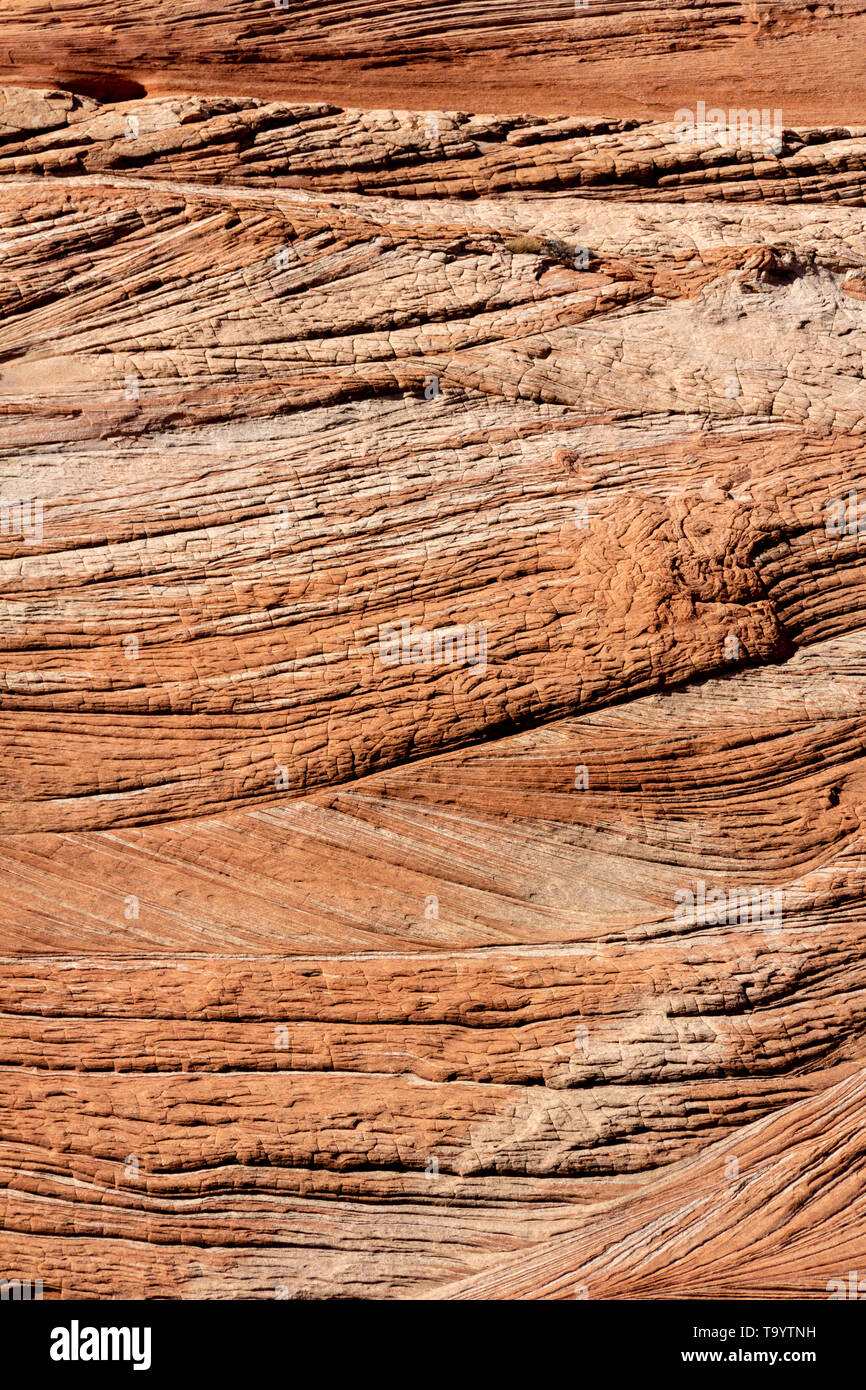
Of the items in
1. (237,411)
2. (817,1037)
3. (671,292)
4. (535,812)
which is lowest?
(817,1037)

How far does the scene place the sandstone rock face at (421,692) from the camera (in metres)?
6.82

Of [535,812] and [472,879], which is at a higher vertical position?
[535,812]

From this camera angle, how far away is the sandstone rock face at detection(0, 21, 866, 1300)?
682cm

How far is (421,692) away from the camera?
729cm

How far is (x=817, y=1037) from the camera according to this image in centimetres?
702

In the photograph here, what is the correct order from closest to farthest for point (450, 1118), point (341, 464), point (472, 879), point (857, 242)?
point (450, 1118) → point (472, 879) → point (341, 464) → point (857, 242)

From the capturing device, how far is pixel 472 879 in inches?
285

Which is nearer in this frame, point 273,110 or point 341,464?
point 341,464

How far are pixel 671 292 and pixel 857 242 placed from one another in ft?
5.41

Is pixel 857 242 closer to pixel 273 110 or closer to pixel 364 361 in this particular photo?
pixel 364 361

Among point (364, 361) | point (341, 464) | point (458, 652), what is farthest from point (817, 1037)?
point (364, 361)

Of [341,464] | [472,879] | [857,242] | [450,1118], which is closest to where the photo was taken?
[450,1118]

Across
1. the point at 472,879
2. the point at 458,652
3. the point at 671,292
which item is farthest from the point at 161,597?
the point at 671,292

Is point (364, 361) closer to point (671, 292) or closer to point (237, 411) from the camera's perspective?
point (237, 411)
